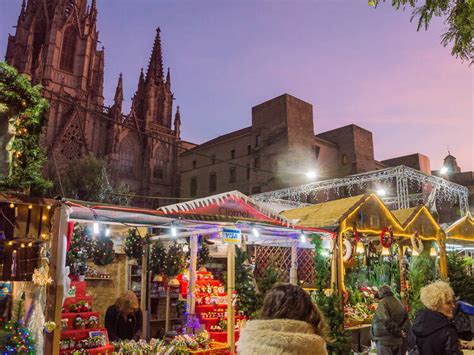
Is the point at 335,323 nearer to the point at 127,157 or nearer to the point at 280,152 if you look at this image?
the point at 280,152

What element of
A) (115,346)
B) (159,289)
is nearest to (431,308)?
(115,346)

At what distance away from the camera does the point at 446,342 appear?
353 centimetres

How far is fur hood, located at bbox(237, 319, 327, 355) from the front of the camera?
6.69 ft

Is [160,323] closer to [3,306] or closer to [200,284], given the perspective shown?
[200,284]

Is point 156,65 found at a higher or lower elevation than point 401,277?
higher

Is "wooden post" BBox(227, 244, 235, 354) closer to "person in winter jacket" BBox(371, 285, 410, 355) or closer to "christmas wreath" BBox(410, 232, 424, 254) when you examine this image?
"person in winter jacket" BBox(371, 285, 410, 355)

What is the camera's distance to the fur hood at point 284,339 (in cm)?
204

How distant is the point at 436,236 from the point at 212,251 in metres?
6.64

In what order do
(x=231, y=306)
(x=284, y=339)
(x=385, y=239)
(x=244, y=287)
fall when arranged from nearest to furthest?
(x=284, y=339)
(x=231, y=306)
(x=244, y=287)
(x=385, y=239)

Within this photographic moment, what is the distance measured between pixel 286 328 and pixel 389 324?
477 centimetres

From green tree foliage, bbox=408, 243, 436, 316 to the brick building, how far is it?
58.2 feet

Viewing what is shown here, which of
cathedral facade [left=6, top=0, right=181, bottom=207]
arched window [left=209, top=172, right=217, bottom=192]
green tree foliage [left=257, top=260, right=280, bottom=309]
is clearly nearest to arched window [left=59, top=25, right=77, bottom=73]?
cathedral facade [left=6, top=0, right=181, bottom=207]

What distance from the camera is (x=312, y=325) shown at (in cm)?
212

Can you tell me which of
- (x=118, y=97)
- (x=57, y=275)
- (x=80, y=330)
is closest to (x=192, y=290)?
(x=80, y=330)
